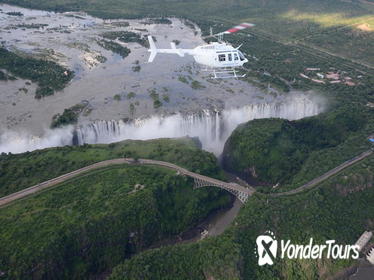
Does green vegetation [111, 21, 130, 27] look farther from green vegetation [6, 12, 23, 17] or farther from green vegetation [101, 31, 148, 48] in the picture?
green vegetation [6, 12, 23, 17]

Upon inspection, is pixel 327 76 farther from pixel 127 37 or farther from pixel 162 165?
pixel 162 165

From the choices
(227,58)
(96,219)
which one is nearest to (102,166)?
(96,219)

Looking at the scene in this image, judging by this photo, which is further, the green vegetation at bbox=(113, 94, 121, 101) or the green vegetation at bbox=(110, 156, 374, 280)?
the green vegetation at bbox=(113, 94, 121, 101)

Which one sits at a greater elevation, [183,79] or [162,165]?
[183,79]

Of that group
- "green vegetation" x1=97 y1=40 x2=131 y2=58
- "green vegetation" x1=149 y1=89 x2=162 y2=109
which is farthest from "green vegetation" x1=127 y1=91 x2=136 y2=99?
"green vegetation" x1=97 y1=40 x2=131 y2=58

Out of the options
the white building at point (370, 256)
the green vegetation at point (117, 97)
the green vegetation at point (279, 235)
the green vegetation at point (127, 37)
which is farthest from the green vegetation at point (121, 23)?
the white building at point (370, 256)

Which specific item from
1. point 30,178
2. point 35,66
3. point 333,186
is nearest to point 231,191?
point 333,186

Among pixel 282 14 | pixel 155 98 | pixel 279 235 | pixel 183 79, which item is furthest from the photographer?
pixel 282 14
